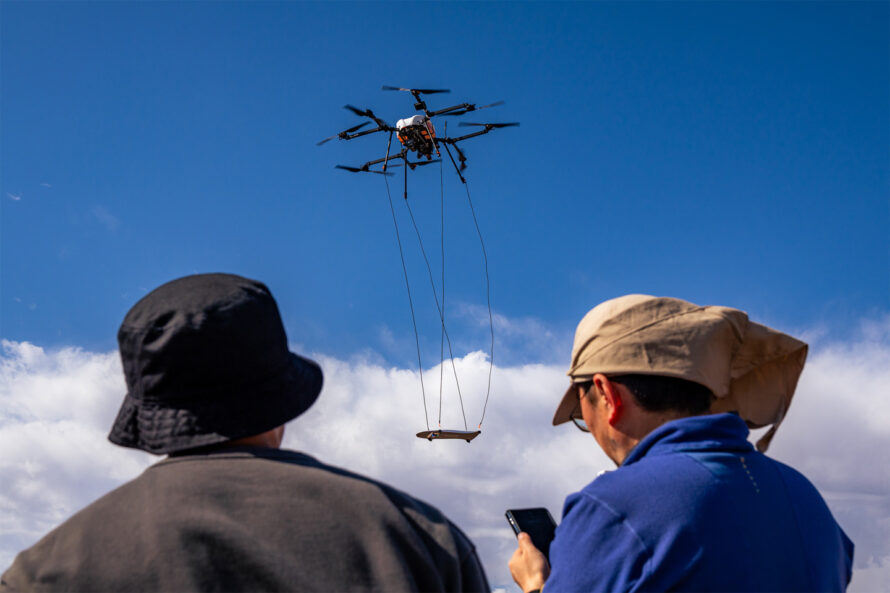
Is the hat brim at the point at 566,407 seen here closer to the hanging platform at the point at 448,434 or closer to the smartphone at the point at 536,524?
the smartphone at the point at 536,524

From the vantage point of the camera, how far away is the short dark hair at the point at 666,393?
3.64 metres

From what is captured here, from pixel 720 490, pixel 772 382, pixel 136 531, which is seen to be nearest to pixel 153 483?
pixel 136 531

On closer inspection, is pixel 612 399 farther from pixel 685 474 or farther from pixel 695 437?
pixel 685 474

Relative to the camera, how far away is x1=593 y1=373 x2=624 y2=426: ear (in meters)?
3.69

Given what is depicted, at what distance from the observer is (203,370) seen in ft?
8.79

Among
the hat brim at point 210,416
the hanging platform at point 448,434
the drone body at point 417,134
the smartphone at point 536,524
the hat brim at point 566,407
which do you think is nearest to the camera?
the hat brim at point 210,416

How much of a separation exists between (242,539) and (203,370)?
0.60m

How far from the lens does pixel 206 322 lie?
266 cm

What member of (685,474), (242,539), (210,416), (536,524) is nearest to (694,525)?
(685,474)

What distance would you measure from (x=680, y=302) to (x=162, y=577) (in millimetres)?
2684

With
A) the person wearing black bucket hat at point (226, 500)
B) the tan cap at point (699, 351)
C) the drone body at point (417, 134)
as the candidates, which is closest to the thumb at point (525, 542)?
the tan cap at point (699, 351)

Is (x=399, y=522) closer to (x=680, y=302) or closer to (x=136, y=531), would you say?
(x=136, y=531)

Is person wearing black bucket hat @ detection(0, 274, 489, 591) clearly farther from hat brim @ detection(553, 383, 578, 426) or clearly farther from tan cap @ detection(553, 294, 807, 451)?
hat brim @ detection(553, 383, 578, 426)

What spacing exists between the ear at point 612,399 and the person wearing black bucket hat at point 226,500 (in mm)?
1238
